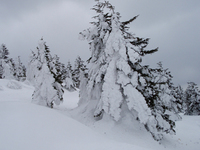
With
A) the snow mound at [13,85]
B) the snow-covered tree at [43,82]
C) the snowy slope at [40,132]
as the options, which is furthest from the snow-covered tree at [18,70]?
the snowy slope at [40,132]

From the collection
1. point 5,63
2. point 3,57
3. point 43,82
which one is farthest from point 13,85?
point 3,57

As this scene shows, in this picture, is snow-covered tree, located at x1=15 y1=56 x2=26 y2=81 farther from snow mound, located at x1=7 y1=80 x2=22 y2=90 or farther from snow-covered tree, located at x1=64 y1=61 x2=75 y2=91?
snow mound, located at x1=7 y1=80 x2=22 y2=90

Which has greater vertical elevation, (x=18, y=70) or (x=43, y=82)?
(x=18, y=70)

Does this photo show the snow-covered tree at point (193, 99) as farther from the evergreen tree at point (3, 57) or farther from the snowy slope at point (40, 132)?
the evergreen tree at point (3, 57)

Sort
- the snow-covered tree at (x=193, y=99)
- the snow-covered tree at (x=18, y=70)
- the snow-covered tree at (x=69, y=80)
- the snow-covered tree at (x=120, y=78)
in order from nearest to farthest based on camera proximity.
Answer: the snow-covered tree at (x=120, y=78) → the snow-covered tree at (x=193, y=99) → the snow-covered tree at (x=69, y=80) → the snow-covered tree at (x=18, y=70)

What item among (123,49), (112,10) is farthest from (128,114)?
(112,10)

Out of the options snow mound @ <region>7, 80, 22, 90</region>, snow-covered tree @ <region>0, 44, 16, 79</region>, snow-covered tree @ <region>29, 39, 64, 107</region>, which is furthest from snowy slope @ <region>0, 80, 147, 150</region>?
snow-covered tree @ <region>0, 44, 16, 79</region>

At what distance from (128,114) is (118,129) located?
4.05 feet

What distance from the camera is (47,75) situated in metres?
16.1

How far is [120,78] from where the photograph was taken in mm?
8883

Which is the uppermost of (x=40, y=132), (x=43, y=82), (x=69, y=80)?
(x=69, y=80)

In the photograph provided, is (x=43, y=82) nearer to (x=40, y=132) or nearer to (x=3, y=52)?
(x=40, y=132)

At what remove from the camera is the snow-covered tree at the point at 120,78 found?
8.41m

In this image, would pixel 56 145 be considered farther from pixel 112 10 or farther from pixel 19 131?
pixel 112 10
